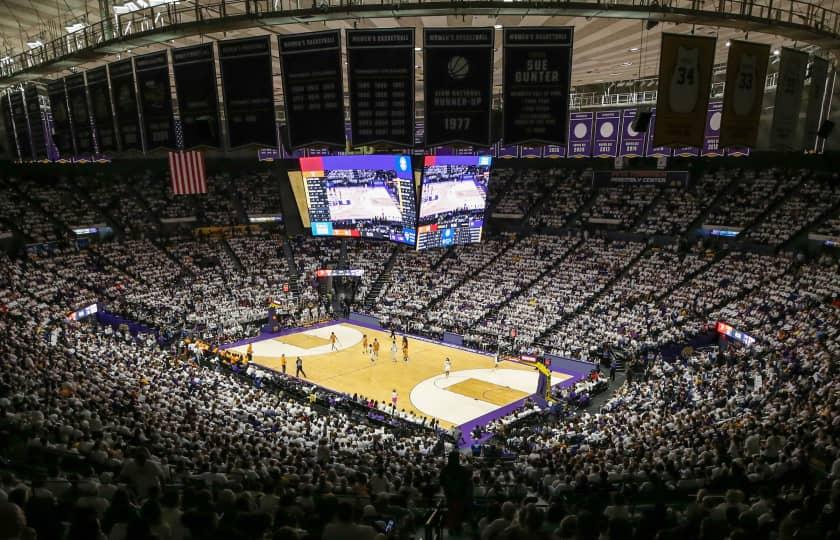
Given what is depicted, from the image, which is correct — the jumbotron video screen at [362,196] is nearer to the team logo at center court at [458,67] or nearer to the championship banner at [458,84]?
the championship banner at [458,84]

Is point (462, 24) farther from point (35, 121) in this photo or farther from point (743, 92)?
point (35, 121)

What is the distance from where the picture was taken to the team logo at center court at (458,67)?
39.0 ft

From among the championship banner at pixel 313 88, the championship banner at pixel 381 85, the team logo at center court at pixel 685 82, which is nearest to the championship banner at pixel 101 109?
the championship banner at pixel 313 88

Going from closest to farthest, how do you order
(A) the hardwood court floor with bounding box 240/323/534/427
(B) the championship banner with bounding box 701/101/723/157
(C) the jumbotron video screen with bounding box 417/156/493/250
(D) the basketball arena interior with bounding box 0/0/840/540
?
1. (D) the basketball arena interior with bounding box 0/0/840/540
2. (A) the hardwood court floor with bounding box 240/323/534/427
3. (B) the championship banner with bounding box 701/101/723/157
4. (C) the jumbotron video screen with bounding box 417/156/493/250

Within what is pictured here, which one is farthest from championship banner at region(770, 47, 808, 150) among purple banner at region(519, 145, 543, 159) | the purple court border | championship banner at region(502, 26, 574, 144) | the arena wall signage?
the arena wall signage

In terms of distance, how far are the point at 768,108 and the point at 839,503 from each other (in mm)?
25622

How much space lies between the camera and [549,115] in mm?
12305

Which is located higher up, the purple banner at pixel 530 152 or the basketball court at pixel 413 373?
the purple banner at pixel 530 152

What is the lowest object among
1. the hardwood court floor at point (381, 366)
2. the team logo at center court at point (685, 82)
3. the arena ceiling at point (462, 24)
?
the hardwood court floor at point (381, 366)

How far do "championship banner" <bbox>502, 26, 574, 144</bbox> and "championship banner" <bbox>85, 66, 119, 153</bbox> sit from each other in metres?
10.1

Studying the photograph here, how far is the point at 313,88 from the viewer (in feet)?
40.9

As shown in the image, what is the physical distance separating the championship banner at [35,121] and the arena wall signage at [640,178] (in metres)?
35.2

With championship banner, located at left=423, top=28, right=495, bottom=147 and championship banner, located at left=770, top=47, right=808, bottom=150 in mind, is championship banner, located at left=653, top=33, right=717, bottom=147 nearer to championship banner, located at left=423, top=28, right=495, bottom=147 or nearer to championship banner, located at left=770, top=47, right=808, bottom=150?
championship banner, located at left=770, top=47, right=808, bottom=150

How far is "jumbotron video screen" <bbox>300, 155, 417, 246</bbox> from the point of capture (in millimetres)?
34781
